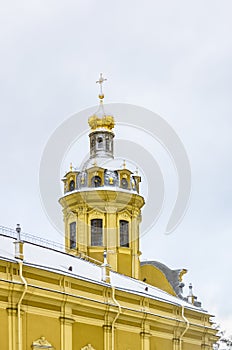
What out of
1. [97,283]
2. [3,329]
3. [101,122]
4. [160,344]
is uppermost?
[101,122]

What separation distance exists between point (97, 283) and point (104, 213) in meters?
11.4

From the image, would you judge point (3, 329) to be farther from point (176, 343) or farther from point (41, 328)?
point (176, 343)

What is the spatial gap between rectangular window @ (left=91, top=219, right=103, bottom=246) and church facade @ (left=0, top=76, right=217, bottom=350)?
5cm

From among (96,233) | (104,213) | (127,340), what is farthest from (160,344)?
(104,213)

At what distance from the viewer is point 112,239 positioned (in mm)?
40344

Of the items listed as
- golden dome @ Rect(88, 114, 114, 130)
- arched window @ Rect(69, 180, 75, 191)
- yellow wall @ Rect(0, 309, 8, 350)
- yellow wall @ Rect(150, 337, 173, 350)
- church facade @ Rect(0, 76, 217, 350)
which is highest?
golden dome @ Rect(88, 114, 114, 130)

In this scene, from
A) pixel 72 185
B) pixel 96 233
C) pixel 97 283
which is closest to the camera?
pixel 97 283

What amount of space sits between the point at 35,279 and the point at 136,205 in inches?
654

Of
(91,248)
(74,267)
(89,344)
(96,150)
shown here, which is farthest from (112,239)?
(89,344)

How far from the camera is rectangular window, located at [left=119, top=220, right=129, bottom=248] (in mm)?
41013

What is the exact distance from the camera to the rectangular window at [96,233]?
40.2 m

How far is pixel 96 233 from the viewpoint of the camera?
1594 inches

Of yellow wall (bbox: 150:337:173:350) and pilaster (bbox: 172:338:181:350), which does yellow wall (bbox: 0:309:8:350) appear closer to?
yellow wall (bbox: 150:337:173:350)

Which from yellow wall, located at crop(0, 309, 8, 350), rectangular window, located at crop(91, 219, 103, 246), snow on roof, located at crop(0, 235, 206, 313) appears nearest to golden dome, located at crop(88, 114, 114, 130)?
rectangular window, located at crop(91, 219, 103, 246)
